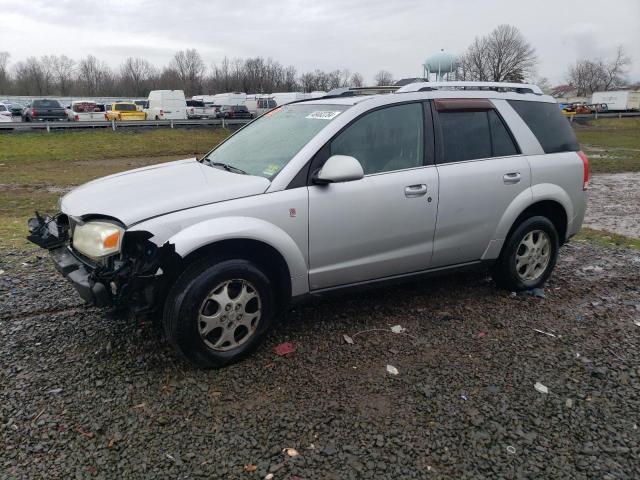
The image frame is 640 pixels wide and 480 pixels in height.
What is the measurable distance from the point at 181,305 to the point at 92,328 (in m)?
1.31

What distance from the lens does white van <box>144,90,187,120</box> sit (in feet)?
123

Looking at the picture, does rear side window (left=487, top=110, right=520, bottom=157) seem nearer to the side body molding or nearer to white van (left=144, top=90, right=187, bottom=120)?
the side body molding

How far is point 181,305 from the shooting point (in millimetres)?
3246

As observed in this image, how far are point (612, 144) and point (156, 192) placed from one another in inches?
1153

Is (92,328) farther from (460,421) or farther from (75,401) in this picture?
(460,421)

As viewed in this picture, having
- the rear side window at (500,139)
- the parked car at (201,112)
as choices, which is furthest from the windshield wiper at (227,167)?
the parked car at (201,112)

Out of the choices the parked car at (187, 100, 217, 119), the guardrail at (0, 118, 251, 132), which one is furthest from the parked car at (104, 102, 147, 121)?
the parked car at (187, 100, 217, 119)

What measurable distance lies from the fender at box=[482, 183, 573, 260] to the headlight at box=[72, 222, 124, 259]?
304cm

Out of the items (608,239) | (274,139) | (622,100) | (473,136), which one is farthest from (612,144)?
(622,100)

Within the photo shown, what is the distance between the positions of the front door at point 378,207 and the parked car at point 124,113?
3304 centimetres

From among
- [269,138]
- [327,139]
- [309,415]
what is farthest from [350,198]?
[309,415]

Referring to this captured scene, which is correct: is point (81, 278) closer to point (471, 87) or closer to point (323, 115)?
point (323, 115)

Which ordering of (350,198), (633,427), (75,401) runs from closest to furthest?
(633,427)
(75,401)
(350,198)

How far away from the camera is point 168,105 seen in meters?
38.5
